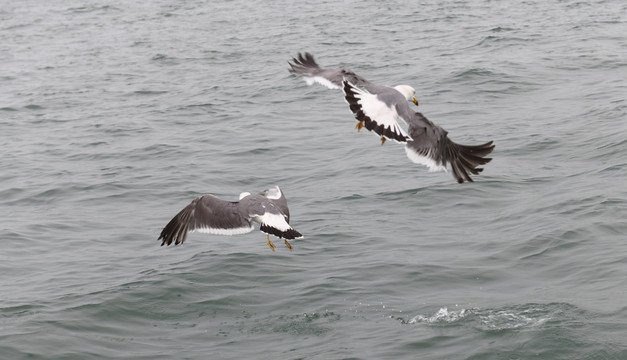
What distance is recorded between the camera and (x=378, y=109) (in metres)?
10.6

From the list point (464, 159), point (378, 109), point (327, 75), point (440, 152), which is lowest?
point (464, 159)

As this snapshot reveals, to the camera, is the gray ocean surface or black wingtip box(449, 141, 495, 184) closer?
black wingtip box(449, 141, 495, 184)

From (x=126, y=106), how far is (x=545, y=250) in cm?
1253

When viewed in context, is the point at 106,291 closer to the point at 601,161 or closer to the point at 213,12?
the point at 601,161

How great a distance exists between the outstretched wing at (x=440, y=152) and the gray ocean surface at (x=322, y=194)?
6.48 ft

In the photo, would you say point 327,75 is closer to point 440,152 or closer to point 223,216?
point 440,152

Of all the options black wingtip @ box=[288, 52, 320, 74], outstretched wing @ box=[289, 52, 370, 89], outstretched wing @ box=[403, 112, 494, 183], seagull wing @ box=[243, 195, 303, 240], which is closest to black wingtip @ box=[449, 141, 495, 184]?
outstretched wing @ box=[403, 112, 494, 183]

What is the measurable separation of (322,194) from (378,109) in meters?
6.46

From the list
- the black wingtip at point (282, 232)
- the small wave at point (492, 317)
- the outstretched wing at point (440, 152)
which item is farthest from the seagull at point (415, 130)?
the small wave at point (492, 317)

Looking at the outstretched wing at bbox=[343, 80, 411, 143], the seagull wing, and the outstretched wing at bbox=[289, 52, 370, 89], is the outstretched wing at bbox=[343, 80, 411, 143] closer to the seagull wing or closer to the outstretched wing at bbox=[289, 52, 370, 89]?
the outstretched wing at bbox=[289, 52, 370, 89]

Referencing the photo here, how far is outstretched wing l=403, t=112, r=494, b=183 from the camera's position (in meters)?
11.1

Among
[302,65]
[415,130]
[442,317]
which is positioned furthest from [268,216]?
[442,317]

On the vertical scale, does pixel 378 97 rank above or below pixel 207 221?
above

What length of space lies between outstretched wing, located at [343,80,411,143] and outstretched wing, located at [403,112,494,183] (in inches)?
12.4
